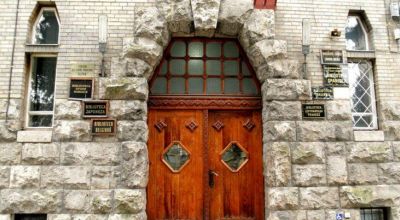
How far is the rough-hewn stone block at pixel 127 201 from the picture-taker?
5902 millimetres

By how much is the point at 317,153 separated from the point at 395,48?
253cm

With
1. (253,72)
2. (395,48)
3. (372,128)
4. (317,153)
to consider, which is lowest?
(317,153)

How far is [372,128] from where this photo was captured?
22.2 ft

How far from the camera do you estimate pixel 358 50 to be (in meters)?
6.95

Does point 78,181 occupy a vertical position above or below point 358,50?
below

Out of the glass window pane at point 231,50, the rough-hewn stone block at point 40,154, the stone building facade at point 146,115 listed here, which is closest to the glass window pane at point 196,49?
the stone building facade at point 146,115

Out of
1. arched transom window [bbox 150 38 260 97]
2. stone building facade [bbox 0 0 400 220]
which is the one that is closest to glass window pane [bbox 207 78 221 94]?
arched transom window [bbox 150 38 260 97]

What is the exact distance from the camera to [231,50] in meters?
7.03

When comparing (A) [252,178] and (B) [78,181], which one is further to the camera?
(A) [252,178]

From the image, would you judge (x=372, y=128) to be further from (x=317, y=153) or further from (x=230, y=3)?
(x=230, y=3)

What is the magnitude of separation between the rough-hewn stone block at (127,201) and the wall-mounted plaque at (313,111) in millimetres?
3063

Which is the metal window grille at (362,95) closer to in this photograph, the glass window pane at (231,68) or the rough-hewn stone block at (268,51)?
the rough-hewn stone block at (268,51)

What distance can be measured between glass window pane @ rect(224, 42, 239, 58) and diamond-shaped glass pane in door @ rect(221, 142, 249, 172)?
1613mm

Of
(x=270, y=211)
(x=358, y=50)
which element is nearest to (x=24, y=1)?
(x=270, y=211)
